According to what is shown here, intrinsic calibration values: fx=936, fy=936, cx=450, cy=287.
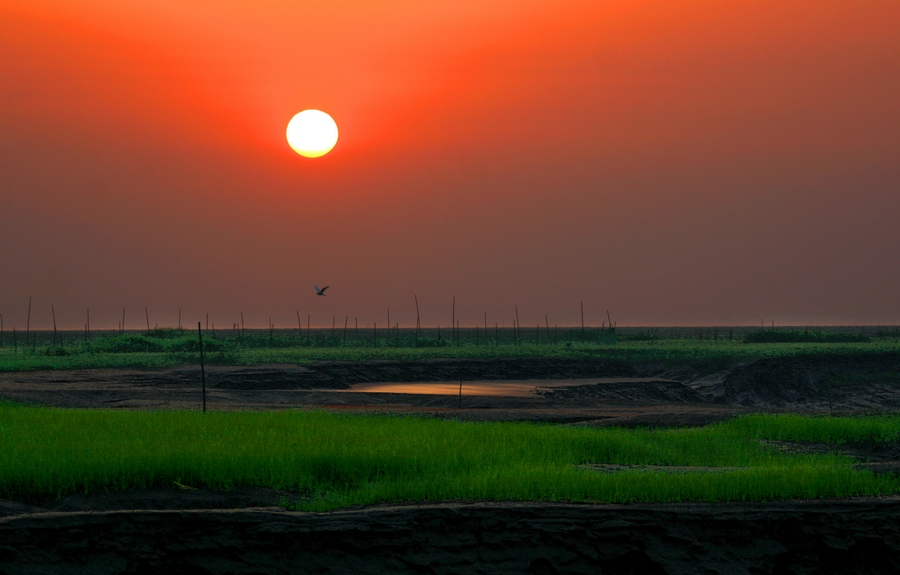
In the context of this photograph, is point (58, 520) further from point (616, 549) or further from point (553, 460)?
point (553, 460)

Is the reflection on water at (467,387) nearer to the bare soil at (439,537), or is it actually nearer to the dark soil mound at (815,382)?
the dark soil mound at (815,382)

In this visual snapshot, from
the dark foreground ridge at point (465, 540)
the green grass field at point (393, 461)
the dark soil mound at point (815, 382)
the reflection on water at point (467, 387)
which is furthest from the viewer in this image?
the dark soil mound at point (815, 382)

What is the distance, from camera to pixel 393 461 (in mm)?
13531

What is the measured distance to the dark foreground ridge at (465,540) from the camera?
9484 mm

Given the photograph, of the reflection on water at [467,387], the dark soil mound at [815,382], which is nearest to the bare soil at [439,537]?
the reflection on water at [467,387]

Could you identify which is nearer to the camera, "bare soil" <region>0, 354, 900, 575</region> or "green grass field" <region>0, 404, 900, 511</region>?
"bare soil" <region>0, 354, 900, 575</region>

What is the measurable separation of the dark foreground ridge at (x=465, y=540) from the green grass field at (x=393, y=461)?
682 mm

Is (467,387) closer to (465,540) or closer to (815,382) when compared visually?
(815,382)

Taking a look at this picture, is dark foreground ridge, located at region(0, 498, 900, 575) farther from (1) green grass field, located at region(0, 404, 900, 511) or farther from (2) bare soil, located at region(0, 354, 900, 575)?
(1) green grass field, located at region(0, 404, 900, 511)

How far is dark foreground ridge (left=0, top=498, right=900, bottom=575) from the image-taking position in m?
9.48

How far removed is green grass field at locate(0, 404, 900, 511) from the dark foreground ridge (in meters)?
0.68

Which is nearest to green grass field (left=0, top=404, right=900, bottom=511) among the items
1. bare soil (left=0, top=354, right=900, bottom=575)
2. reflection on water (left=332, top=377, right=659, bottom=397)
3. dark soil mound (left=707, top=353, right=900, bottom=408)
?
bare soil (left=0, top=354, right=900, bottom=575)

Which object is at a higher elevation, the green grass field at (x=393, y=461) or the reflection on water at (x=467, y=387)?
the green grass field at (x=393, y=461)

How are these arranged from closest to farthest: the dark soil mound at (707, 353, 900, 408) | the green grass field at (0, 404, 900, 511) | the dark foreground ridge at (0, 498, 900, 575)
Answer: the dark foreground ridge at (0, 498, 900, 575)
the green grass field at (0, 404, 900, 511)
the dark soil mound at (707, 353, 900, 408)
